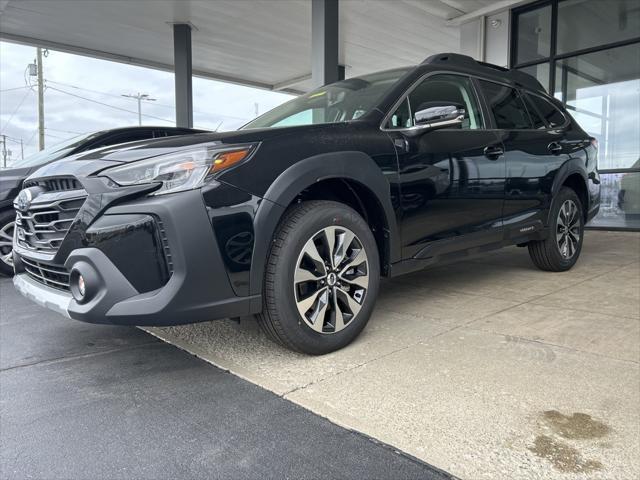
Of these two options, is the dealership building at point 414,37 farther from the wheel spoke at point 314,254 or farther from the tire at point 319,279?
the wheel spoke at point 314,254

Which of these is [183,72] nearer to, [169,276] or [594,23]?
[594,23]

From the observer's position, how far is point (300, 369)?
2559mm

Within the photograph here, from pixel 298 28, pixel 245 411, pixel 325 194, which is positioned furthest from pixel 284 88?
pixel 245 411

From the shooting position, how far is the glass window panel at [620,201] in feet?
28.1

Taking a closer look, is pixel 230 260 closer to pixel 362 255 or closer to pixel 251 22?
pixel 362 255

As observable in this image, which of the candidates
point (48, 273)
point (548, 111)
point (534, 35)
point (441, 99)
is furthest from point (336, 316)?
point (534, 35)

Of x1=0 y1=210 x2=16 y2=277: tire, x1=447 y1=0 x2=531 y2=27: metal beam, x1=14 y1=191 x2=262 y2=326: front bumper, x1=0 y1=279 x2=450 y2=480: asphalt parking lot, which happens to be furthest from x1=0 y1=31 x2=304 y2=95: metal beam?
x1=14 y1=191 x2=262 y2=326: front bumper

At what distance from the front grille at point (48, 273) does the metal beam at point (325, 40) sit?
5741mm

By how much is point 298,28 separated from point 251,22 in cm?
103

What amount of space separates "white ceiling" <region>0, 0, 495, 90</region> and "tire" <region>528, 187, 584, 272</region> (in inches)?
235

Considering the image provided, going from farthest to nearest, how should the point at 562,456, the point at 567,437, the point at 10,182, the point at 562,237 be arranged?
1. the point at 10,182
2. the point at 562,237
3. the point at 567,437
4. the point at 562,456

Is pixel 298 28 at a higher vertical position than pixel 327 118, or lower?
higher

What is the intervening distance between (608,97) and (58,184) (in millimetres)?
9337

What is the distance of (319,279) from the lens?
260cm
